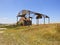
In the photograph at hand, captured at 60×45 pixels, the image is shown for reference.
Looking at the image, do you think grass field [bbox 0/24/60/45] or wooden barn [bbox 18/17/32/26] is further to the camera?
wooden barn [bbox 18/17/32/26]

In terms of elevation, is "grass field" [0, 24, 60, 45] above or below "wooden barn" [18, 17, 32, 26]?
below

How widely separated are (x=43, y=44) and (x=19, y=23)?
33812 millimetres

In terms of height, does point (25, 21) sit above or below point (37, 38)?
above

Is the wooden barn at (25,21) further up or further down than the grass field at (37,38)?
further up

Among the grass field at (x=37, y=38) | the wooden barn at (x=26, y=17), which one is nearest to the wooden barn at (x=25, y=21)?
the wooden barn at (x=26, y=17)


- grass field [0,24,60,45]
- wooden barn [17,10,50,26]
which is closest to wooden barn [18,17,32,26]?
wooden barn [17,10,50,26]

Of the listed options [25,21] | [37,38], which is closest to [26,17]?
[25,21]

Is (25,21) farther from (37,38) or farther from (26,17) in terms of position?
(37,38)

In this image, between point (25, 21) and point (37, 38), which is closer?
point (37, 38)

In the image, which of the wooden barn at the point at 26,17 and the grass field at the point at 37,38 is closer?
the grass field at the point at 37,38

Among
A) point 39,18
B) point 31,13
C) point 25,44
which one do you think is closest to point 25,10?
point 31,13

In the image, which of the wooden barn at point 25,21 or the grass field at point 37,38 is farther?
the wooden barn at point 25,21

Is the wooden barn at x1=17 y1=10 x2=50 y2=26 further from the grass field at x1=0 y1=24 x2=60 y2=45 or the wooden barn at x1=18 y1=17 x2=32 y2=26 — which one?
the grass field at x1=0 y1=24 x2=60 y2=45

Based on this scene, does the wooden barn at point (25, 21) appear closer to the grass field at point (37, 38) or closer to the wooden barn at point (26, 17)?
the wooden barn at point (26, 17)
